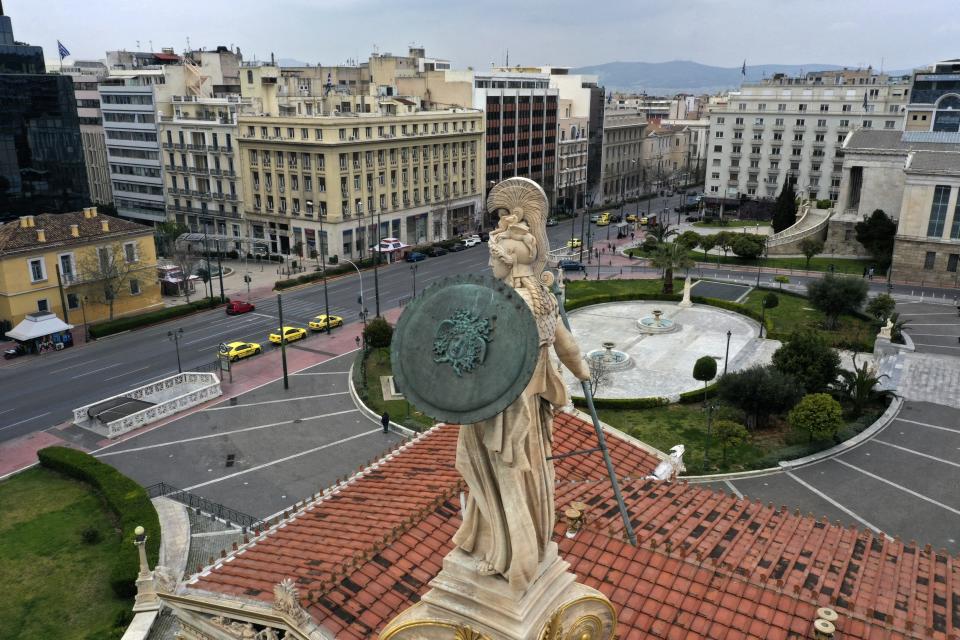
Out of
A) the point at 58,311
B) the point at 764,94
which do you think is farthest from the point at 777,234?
the point at 58,311

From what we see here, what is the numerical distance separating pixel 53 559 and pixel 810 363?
36688mm

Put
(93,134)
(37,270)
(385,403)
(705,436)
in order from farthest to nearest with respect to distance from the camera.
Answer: (93,134) < (37,270) < (385,403) < (705,436)

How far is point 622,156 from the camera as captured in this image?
13525 centimetres

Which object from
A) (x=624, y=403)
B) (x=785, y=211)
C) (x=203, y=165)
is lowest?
(x=624, y=403)

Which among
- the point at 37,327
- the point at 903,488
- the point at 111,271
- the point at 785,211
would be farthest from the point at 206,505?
the point at 785,211

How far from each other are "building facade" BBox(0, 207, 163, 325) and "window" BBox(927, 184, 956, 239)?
72529 mm

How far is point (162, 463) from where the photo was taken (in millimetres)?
35906

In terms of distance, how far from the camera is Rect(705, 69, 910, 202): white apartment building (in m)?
103

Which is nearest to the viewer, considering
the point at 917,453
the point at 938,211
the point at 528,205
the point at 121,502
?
the point at 528,205

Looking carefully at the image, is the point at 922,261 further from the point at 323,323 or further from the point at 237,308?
the point at 237,308

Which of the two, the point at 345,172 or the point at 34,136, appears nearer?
the point at 34,136

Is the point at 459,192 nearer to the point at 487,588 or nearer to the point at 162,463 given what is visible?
the point at 162,463

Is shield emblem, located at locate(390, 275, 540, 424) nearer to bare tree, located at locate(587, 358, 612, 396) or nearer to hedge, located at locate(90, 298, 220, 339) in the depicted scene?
bare tree, located at locate(587, 358, 612, 396)

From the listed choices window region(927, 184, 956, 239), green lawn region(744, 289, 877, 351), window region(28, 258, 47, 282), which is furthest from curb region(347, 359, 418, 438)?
window region(927, 184, 956, 239)
